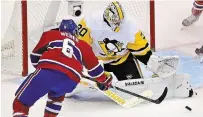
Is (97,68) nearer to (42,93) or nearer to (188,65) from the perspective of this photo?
(42,93)

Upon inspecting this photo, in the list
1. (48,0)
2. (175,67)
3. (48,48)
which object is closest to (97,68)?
(48,48)

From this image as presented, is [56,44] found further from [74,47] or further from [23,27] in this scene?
[23,27]

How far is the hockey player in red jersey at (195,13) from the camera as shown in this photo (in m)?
3.51

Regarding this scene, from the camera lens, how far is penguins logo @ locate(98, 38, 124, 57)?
2578 mm

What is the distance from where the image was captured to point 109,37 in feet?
8.44

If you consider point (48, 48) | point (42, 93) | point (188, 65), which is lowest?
point (188, 65)

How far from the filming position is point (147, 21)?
3420 millimetres

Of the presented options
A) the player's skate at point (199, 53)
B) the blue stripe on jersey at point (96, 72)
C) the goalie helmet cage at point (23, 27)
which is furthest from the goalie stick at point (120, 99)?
the player's skate at point (199, 53)

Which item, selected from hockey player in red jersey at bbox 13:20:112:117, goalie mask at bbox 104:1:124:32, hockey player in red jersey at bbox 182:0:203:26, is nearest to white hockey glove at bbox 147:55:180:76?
goalie mask at bbox 104:1:124:32

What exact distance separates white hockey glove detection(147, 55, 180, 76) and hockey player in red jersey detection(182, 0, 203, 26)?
101 centimetres

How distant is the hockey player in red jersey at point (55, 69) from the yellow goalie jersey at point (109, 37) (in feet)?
1.35

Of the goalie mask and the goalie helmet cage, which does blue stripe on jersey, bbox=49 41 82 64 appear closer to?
the goalie mask

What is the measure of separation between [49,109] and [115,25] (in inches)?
22.8

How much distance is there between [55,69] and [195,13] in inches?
69.8
